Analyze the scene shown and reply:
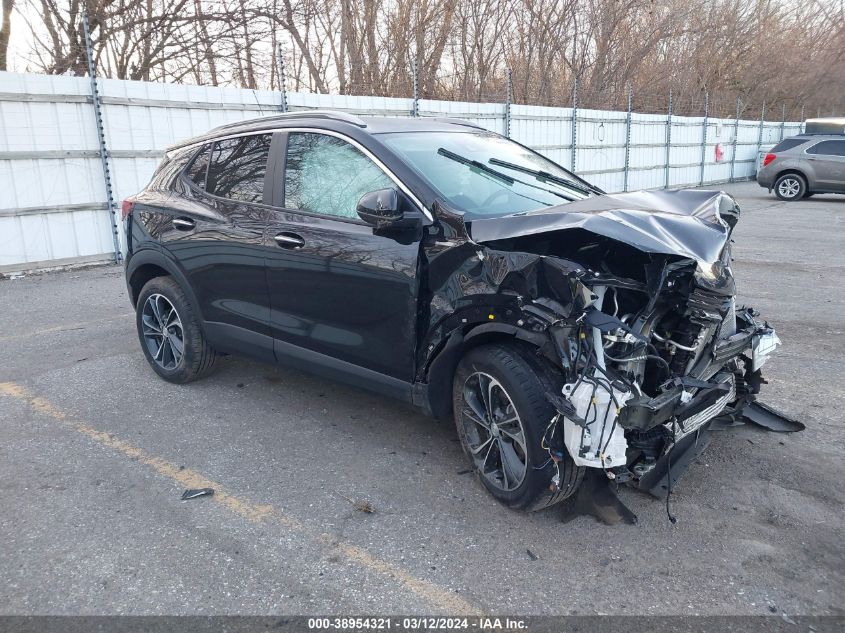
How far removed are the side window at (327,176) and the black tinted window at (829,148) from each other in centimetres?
1720

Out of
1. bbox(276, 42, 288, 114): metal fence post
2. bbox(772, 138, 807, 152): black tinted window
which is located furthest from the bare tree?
bbox(772, 138, 807, 152): black tinted window

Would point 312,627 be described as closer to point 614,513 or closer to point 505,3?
point 614,513

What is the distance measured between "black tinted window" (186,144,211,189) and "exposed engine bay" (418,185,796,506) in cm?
222

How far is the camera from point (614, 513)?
3.27m

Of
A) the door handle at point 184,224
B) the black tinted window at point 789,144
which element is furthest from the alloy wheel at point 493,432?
the black tinted window at point 789,144

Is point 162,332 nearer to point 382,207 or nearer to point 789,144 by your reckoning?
point 382,207

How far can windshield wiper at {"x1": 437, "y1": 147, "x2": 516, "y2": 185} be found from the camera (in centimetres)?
405

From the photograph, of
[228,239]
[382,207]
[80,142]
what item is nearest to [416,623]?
[382,207]

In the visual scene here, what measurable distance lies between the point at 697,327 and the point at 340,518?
1.94 metres

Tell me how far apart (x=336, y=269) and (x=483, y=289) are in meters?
0.98

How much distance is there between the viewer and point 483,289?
10.7 ft

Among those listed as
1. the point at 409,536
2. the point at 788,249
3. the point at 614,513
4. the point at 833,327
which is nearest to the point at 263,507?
the point at 409,536

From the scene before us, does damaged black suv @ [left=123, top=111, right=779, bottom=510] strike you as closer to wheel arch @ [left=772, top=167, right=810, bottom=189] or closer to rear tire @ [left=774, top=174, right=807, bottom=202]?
wheel arch @ [left=772, top=167, right=810, bottom=189]

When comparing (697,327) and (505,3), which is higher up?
(505,3)
